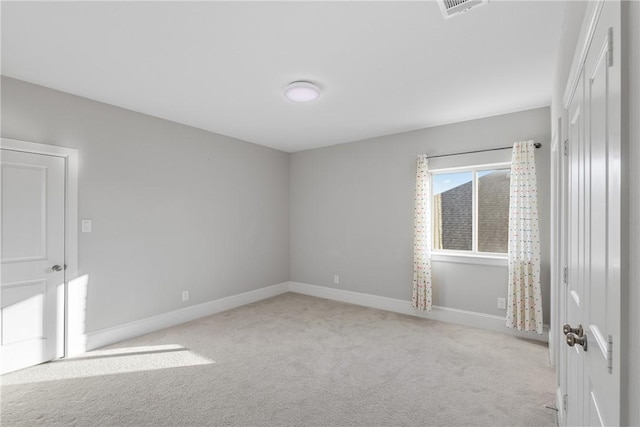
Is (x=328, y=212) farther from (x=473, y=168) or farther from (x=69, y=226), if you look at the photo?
(x=69, y=226)

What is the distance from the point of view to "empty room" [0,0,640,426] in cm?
142

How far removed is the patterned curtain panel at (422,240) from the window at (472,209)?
0.21m

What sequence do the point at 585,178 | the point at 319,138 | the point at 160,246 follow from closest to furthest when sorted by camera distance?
the point at 585,178
the point at 160,246
the point at 319,138

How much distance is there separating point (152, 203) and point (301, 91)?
2311mm

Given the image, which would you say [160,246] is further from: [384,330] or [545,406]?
[545,406]

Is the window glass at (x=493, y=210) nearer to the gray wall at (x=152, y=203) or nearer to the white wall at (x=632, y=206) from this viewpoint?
the gray wall at (x=152, y=203)

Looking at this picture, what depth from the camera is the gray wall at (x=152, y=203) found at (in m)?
3.18

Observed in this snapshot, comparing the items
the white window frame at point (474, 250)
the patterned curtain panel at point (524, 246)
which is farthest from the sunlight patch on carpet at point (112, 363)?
the patterned curtain panel at point (524, 246)

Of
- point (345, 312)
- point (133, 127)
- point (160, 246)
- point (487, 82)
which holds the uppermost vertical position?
point (487, 82)

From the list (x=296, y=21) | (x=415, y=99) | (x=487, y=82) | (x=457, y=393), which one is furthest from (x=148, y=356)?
(x=487, y=82)

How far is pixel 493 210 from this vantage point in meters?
3.92

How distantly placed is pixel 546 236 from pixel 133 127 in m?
4.87

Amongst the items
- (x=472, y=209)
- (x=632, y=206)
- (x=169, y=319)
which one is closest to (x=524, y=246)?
(x=472, y=209)

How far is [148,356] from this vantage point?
123 inches
